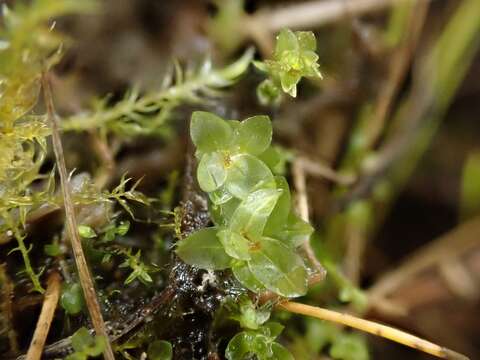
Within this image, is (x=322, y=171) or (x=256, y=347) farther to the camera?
(x=322, y=171)

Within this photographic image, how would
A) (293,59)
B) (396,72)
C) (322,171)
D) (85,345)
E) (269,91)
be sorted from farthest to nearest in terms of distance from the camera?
(396,72) < (322,171) < (269,91) < (293,59) < (85,345)

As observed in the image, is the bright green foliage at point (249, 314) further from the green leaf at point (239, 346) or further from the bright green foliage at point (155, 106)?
the bright green foliage at point (155, 106)

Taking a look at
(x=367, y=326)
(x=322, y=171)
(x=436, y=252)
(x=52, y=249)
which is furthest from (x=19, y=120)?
(x=436, y=252)

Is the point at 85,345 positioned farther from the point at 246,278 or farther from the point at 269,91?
the point at 269,91

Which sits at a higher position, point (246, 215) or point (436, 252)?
point (246, 215)

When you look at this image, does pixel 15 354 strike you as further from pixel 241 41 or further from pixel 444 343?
pixel 444 343

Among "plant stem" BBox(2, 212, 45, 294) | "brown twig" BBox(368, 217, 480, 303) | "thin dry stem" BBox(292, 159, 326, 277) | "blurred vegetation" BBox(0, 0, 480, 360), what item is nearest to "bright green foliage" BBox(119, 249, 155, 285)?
"blurred vegetation" BBox(0, 0, 480, 360)

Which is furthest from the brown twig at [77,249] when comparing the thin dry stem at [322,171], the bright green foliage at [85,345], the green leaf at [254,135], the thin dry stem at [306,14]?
the thin dry stem at [306,14]
